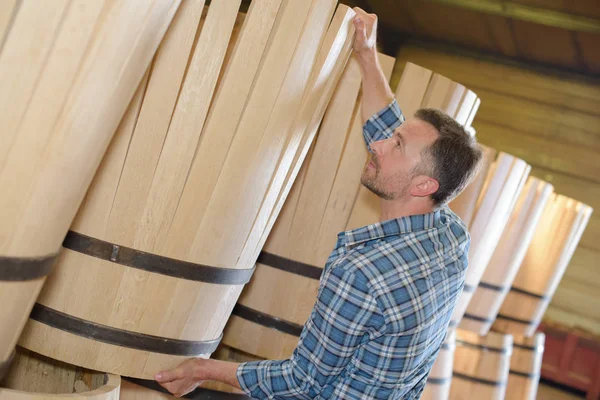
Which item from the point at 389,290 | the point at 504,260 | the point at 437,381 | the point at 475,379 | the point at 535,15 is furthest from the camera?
the point at 535,15

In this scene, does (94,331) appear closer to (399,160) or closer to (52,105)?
(52,105)

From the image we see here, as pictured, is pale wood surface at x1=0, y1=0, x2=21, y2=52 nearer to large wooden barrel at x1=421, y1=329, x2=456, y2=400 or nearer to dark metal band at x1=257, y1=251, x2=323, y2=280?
dark metal band at x1=257, y1=251, x2=323, y2=280

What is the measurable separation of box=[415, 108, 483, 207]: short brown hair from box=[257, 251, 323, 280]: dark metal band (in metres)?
0.77

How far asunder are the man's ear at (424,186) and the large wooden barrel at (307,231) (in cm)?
66

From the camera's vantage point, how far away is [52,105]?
2023 millimetres

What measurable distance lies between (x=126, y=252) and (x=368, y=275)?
2.44 feet

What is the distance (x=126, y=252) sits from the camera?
2.49 metres

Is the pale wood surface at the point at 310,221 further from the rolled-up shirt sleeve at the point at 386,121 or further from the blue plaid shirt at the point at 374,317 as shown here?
the blue plaid shirt at the point at 374,317

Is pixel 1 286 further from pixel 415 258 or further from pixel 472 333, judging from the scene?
pixel 472 333

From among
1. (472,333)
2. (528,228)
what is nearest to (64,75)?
(528,228)

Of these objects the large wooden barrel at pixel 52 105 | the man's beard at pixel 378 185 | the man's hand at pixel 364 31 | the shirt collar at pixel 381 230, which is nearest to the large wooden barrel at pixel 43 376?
the large wooden barrel at pixel 52 105

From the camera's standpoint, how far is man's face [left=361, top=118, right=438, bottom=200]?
2652mm

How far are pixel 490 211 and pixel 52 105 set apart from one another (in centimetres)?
310

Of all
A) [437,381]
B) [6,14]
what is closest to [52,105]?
[6,14]
